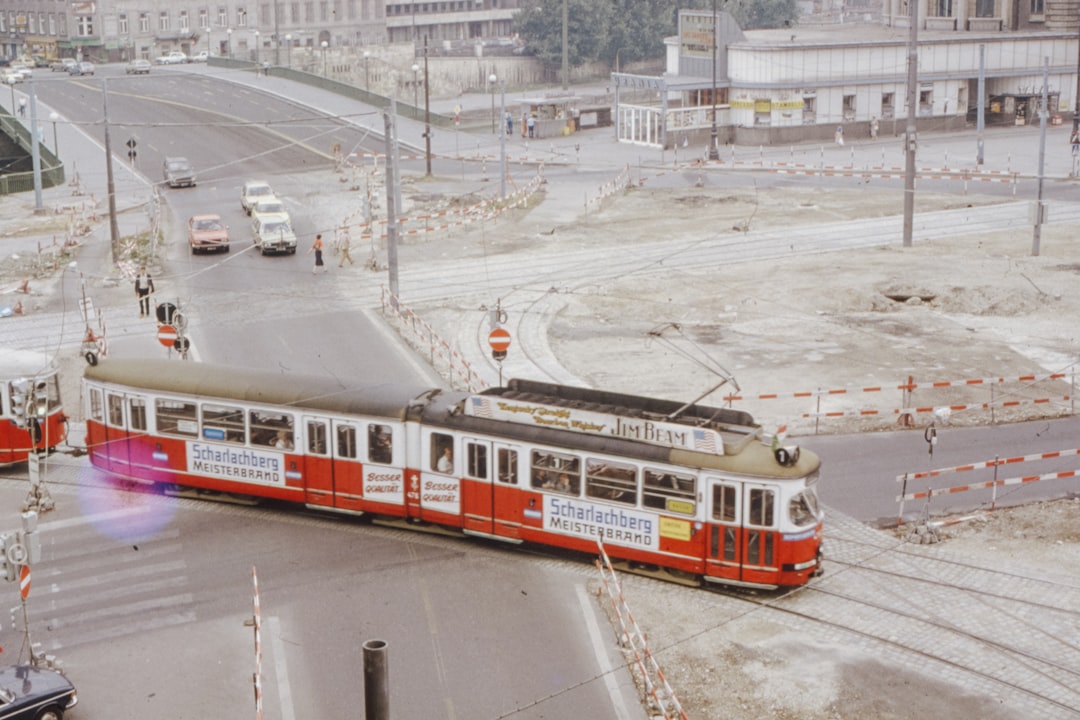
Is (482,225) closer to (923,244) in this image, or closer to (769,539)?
(923,244)

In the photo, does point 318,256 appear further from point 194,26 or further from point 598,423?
point 194,26

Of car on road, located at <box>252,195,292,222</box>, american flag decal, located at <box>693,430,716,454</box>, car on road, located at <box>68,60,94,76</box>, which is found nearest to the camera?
american flag decal, located at <box>693,430,716,454</box>

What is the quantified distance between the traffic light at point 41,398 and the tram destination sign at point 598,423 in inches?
312

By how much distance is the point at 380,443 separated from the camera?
80.5ft

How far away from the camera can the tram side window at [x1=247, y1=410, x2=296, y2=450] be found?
25.3 meters

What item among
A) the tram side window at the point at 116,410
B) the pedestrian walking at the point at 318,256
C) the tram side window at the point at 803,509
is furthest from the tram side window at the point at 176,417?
the pedestrian walking at the point at 318,256

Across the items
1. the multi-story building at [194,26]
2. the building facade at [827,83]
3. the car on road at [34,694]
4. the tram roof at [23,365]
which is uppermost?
the multi-story building at [194,26]

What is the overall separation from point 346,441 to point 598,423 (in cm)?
498

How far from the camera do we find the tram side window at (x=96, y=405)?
2711 cm

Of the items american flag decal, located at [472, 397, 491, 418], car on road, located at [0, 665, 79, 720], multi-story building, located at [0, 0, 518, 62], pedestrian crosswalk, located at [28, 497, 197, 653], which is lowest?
pedestrian crosswalk, located at [28, 497, 197, 653]

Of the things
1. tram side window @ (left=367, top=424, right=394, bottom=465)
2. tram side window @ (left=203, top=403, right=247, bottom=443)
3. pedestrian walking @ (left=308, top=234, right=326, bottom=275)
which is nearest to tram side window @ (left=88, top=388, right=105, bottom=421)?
tram side window @ (left=203, top=403, right=247, bottom=443)

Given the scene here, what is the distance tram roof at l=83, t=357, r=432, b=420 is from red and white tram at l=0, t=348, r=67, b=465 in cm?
163

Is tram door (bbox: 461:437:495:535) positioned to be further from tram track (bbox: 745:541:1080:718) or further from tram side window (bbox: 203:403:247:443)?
tram track (bbox: 745:541:1080:718)

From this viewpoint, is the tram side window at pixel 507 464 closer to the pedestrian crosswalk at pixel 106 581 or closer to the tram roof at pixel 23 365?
the pedestrian crosswalk at pixel 106 581
